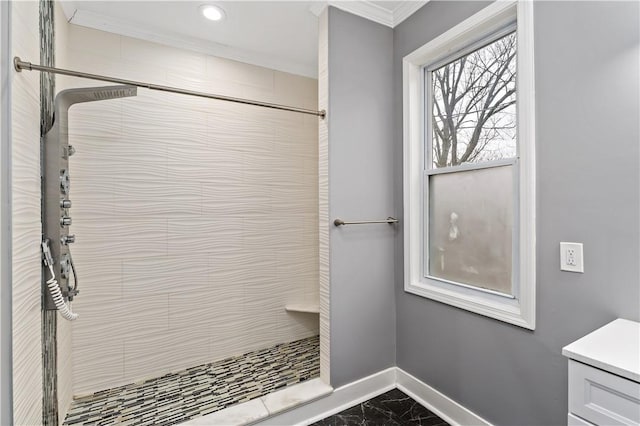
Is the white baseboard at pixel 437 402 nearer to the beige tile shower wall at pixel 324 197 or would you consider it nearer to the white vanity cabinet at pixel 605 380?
the beige tile shower wall at pixel 324 197

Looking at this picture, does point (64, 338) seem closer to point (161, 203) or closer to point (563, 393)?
point (161, 203)

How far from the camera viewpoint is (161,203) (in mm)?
2137

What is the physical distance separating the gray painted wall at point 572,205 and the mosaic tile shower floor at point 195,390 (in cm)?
118

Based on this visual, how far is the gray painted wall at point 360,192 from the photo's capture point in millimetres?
1854

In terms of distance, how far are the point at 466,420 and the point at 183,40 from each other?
3.00 m

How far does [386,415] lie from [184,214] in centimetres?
186

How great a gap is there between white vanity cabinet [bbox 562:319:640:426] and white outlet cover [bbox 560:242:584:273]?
290mm

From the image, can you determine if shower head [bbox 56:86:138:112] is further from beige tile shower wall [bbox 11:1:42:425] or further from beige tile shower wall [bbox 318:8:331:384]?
beige tile shower wall [bbox 318:8:331:384]

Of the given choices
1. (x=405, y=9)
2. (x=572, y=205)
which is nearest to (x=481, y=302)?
(x=572, y=205)

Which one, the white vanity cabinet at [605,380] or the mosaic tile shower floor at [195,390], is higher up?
the white vanity cabinet at [605,380]

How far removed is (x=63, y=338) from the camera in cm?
170

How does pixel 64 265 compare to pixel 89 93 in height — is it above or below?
below

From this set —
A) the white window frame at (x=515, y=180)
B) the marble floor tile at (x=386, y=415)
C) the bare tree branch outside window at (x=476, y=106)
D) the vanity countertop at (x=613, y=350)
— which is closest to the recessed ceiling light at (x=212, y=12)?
the white window frame at (x=515, y=180)

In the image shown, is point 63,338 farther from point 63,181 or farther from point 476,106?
point 476,106
